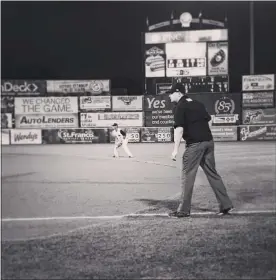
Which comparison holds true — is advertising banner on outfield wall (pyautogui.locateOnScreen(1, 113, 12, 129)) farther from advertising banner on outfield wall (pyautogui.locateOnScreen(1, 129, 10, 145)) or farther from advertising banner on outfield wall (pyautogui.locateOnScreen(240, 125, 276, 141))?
advertising banner on outfield wall (pyautogui.locateOnScreen(240, 125, 276, 141))

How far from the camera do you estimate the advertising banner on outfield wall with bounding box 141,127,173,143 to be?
15562 millimetres

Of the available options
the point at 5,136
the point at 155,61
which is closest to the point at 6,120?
the point at 5,136

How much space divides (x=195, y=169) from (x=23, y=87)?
25.7 metres

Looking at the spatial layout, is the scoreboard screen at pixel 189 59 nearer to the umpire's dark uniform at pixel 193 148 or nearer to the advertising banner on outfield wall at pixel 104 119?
the advertising banner on outfield wall at pixel 104 119

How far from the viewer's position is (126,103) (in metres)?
25.0

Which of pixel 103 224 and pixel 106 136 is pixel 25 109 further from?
pixel 103 224

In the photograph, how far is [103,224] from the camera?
4.84m

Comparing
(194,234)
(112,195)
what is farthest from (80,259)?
(112,195)

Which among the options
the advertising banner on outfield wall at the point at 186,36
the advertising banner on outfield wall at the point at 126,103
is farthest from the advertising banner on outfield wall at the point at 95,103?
the advertising banner on outfield wall at the point at 186,36

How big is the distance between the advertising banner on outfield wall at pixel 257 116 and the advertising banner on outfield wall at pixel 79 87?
9.26 metres

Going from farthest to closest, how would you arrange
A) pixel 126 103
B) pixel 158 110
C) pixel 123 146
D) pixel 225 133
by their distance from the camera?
pixel 126 103
pixel 225 133
pixel 158 110
pixel 123 146

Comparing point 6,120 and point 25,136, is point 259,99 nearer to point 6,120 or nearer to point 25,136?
point 25,136

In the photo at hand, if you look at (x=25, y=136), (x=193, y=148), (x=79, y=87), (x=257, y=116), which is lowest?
(x=25, y=136)

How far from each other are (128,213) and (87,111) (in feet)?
68.6
